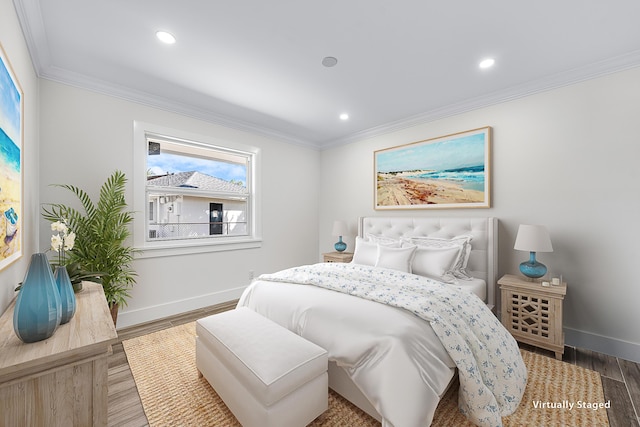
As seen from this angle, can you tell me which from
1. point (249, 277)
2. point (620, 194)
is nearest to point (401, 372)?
point (620, 194)

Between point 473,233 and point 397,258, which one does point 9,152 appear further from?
point 473,233

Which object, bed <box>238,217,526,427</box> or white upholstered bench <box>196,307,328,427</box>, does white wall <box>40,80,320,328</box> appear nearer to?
bed <box>238,217,526,427</box>

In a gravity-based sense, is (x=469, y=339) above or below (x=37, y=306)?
below

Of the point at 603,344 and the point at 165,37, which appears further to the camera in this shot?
the point at 603,344

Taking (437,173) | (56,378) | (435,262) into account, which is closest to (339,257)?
(435,262)

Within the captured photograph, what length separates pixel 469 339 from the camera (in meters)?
1.62

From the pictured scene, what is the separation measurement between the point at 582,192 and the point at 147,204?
4.54m

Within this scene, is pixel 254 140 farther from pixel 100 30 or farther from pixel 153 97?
pixel 100 30

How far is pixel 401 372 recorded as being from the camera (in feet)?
4.53

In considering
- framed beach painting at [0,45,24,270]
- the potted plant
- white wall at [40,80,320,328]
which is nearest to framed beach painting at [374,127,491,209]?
white wall at [40,80,320,328]

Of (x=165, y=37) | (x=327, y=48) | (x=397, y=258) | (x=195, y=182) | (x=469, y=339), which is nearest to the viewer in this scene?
(x=469, y=339)

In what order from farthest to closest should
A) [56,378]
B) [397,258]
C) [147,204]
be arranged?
[147,204] < [397,258] < [56,378]

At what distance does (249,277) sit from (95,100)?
2.75m

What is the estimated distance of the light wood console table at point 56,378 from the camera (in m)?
0.99
